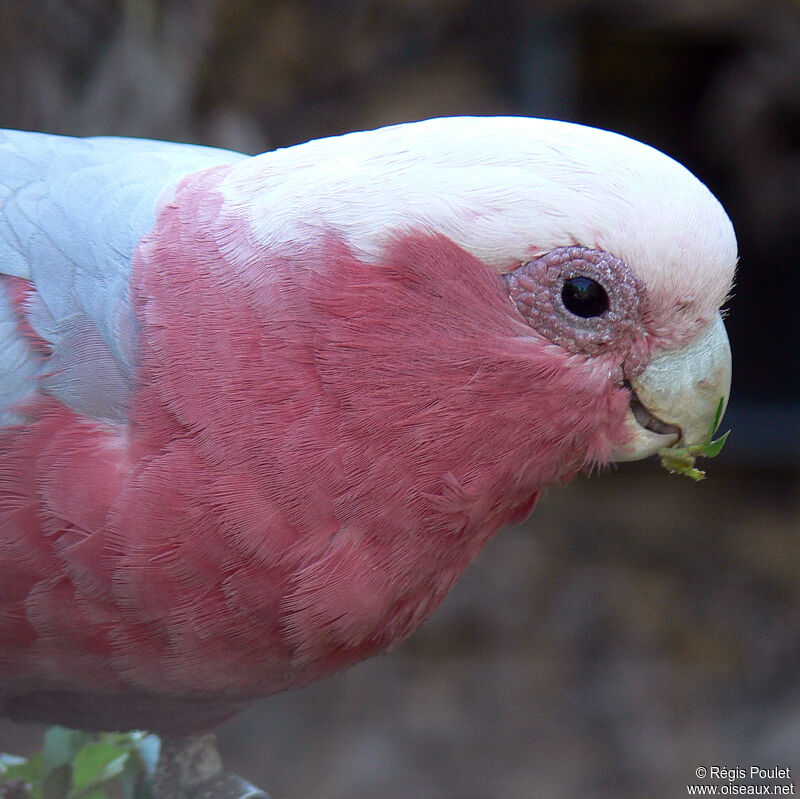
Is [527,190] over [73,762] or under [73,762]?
over

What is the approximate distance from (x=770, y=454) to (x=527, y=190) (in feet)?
10.8

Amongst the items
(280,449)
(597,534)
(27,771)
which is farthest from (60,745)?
(597,534)

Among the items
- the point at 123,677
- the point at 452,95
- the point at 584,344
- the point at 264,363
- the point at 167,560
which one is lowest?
the point at 123,677

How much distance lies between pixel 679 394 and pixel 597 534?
3243mm

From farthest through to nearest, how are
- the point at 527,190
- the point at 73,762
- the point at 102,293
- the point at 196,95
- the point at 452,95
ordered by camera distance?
the point at 452,95, the point at 196,95, the point at 73,762, the point at 102,293, the point at 527,190

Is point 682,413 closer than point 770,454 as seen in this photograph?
Yes

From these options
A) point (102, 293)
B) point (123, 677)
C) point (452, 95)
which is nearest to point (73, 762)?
point (123, 677)

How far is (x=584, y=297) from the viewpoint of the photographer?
4.01 feet

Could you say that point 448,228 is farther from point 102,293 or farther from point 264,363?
point 102,293

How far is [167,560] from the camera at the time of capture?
1.25 metres

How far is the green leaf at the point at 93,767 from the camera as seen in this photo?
5.26 ft

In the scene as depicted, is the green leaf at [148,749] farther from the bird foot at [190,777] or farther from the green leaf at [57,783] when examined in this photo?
the green leaf at [57,783]

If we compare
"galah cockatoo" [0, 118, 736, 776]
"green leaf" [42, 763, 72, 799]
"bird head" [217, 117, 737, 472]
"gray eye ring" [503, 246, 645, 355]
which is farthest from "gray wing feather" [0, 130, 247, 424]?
"green leaf" [42, 763, 72, 799]

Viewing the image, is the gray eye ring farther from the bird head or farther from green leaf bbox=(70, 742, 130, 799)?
green leaf bbox=(70, 742, 130, 799)
